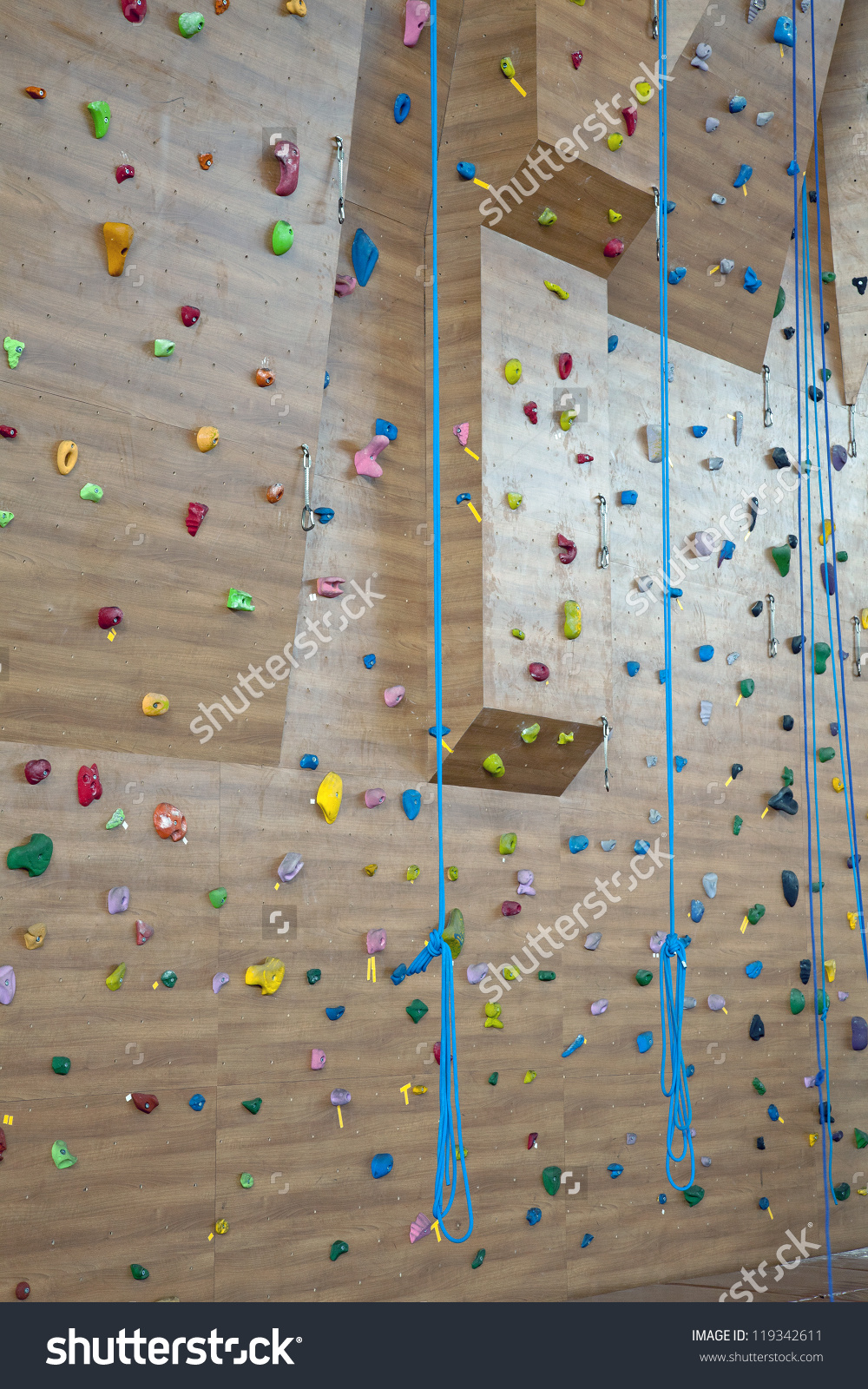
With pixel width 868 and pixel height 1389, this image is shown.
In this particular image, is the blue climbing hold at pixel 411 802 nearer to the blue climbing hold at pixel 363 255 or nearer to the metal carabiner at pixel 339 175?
the blue climbing hold at pixel 363 255

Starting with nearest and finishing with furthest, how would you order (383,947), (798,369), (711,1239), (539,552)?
(383,947), (539,552), (711,1239), (798,369)

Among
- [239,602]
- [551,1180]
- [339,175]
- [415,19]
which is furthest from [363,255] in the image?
[551,1180]

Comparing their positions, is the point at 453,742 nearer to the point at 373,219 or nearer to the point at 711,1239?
the point at 373,219

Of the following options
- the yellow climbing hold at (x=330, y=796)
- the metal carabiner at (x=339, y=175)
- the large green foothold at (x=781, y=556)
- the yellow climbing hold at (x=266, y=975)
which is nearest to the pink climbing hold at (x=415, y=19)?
the metal carabiner at (x=339, y=175)

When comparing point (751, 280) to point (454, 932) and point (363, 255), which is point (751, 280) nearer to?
point (363, 255)

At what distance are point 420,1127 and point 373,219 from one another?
113 inches

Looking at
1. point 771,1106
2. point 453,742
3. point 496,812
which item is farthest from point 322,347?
point 771,1106

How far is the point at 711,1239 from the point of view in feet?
16.1

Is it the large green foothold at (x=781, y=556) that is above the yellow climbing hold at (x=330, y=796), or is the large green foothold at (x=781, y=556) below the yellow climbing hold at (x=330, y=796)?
above

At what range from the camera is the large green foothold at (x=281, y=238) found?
3.70m

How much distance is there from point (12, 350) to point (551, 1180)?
307 cm

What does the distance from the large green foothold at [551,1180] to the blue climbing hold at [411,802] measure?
1.30 meters

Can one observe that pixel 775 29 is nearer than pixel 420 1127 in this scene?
No

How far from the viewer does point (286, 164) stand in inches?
146
